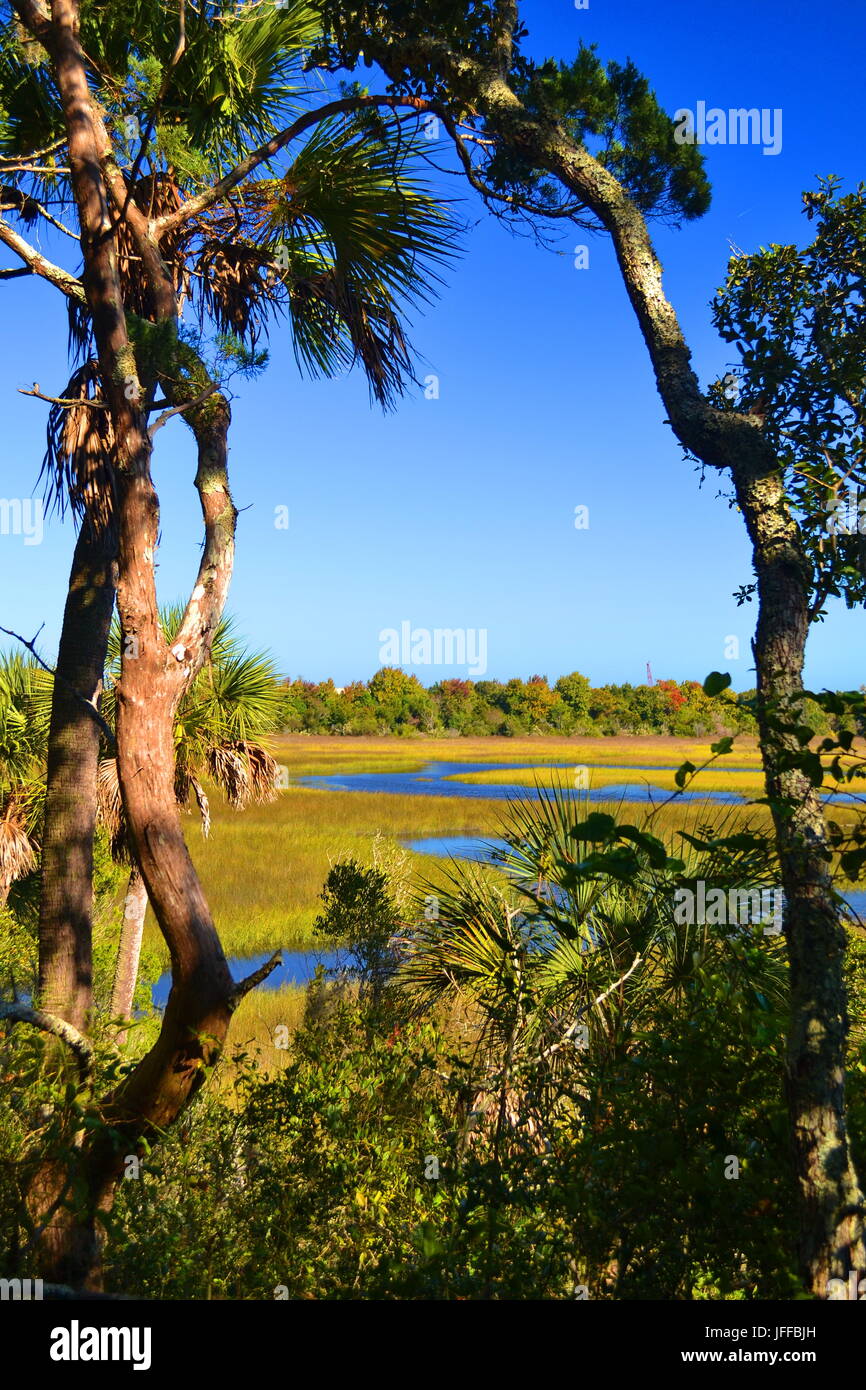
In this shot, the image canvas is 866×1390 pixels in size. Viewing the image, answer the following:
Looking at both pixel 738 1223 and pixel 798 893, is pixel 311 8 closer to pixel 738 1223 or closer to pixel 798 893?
pixel 798 893

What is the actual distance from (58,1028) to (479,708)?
97.8 m

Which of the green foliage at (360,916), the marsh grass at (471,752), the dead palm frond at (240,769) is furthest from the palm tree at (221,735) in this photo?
the marsh grass at (471,752)

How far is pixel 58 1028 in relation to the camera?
3.85 metres

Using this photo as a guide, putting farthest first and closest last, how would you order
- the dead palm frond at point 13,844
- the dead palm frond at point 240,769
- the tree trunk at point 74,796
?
the dead palm frond at point 240,769, the dead palm frond at point 13,844, the tree trunk at point 74,796

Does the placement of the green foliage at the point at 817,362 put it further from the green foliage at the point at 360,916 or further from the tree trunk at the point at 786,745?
the green foliage at the point at 360,916

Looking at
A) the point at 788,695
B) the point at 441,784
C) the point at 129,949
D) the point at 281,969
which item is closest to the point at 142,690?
the point at 788,695

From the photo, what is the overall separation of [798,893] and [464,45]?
466 centimetres

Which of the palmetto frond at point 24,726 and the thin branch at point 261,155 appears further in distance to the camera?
the palmetto frond at point 24,726

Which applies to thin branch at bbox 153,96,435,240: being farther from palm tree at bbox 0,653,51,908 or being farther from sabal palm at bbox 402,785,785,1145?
palm tree at bbox 0,653,51,908

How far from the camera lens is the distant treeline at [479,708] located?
9088 cm

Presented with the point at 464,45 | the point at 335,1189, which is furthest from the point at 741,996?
the point at 464,45

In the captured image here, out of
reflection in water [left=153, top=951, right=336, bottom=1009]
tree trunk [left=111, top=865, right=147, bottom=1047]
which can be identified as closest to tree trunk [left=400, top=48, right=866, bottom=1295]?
tree trunk [left=111, top=865, right=147, bottom=1047]

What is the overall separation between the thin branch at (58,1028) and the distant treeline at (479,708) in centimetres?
8364
